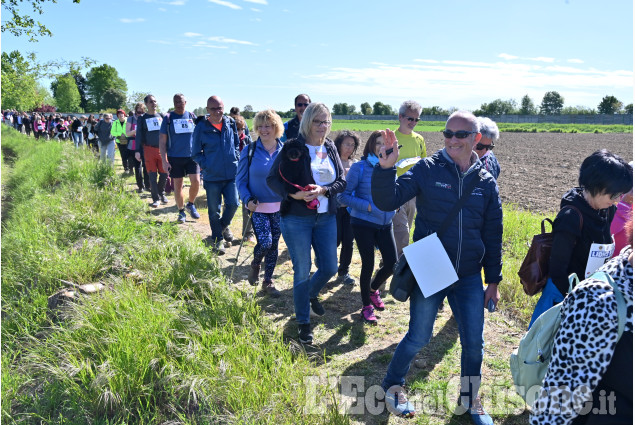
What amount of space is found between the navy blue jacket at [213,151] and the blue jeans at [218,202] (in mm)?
116

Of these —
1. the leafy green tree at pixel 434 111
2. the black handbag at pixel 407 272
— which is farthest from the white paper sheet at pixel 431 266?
the leafy green tree at pixel 434 111

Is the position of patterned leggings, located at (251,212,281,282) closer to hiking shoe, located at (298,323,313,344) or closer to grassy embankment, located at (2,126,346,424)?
grassy embankment, located at (2,126,346,424)

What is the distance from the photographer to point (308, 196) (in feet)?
12.6

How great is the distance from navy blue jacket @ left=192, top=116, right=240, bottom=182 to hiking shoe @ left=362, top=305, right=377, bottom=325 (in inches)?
112

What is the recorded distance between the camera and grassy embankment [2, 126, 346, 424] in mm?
2945

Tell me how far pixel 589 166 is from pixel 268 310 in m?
3.12

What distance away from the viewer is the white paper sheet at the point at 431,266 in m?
2.95

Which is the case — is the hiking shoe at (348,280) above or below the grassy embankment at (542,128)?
below

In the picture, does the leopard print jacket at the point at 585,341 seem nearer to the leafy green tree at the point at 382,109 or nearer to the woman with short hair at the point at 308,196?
the woman with short hair at the point at 308,196

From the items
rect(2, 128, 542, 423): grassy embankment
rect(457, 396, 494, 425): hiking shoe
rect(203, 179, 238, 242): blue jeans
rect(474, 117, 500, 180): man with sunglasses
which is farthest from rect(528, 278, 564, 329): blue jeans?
rect(203, 179, 238, 242): blue jeans

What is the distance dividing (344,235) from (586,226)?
307cm

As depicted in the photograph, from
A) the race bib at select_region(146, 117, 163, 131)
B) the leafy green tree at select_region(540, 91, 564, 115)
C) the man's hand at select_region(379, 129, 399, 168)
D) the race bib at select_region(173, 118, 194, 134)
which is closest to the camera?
the man's hand at select_region(379, 129, 399, 168)

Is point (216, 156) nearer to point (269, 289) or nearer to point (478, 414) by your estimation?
point (269, 289)

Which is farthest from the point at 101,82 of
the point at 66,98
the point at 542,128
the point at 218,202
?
the point at 218,202
